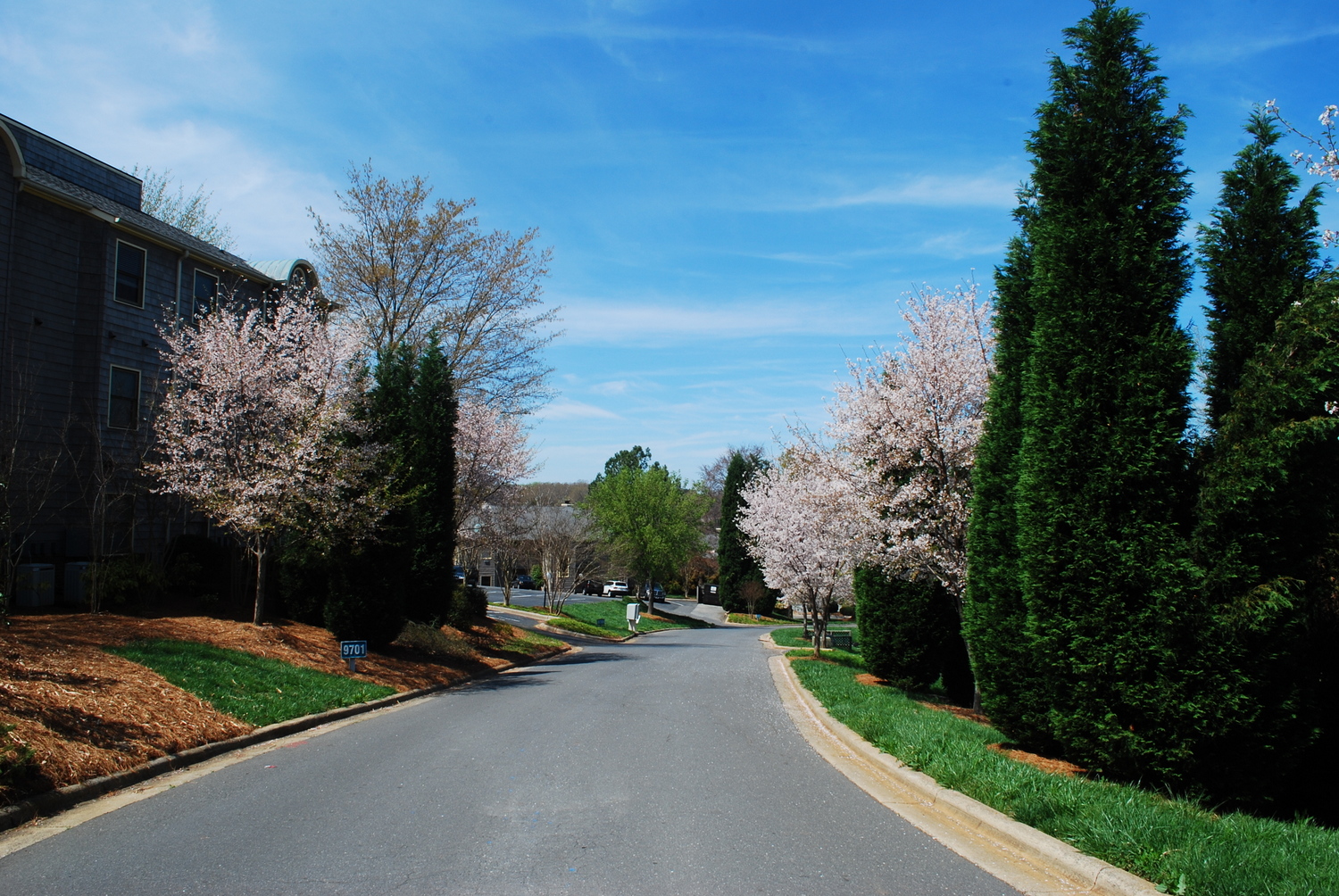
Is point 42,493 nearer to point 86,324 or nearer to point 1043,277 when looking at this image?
point 86,324

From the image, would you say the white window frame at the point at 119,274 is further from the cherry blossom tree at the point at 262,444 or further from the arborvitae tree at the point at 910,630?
the arborvitae tree at the point at 910,630

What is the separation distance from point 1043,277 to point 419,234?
66.2 ft

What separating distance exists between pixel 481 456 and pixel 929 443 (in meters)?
16.2

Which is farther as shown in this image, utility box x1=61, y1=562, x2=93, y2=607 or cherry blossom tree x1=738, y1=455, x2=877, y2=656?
cherry blossom tree x1=738, y1=455, x2=877, y2=656

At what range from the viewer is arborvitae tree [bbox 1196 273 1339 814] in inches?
263

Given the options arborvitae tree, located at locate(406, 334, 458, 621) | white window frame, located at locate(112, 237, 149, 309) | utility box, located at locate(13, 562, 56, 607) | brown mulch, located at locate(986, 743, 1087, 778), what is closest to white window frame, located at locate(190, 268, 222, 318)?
white window frame, located at locate(112, 237, 149, 309)

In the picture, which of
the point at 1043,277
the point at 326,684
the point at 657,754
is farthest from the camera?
the point at 326,684

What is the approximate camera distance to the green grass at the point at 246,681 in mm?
9930

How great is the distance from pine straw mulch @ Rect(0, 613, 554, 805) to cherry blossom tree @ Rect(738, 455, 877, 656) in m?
8.26

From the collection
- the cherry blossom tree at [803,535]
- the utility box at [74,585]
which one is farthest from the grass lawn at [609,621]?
the utility box at [74,585]

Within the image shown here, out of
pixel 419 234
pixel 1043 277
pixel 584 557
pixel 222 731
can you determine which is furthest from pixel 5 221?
pixel 584 557

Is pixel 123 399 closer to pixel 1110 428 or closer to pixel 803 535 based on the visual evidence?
pixel 803 535

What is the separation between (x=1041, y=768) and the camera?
7855 millimetres

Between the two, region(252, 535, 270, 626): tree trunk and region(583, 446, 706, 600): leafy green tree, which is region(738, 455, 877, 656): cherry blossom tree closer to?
region(252, 535, 270, 626): tree trunk
